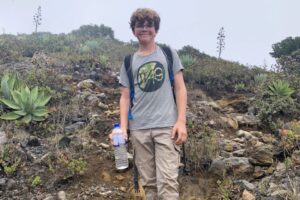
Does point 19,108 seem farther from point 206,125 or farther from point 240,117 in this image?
point 240,117

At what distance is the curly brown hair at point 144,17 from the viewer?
155 inches

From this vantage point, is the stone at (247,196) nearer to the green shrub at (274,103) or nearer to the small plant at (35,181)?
the small plant at (35,181)

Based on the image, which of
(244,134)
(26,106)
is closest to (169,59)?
(244,134)

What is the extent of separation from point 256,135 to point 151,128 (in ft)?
11.6

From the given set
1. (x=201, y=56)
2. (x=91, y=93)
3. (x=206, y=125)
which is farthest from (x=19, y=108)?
(x=201, y=56)

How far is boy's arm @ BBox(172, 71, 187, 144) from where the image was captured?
3.78 meters

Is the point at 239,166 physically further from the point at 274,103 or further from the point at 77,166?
the point at 274,103

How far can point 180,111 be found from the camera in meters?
3.90

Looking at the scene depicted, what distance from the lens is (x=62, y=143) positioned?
605 centimetres

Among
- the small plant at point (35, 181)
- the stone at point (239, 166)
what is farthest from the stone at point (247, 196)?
the small plant at point (35, 181)

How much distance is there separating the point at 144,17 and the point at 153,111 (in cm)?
81

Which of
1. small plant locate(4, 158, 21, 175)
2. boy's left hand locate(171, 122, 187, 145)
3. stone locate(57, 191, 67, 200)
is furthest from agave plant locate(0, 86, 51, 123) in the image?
boy's left hand locate(171, 122, 187, 145)

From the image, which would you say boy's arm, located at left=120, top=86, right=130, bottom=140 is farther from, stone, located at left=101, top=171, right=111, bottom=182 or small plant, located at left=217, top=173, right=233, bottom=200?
stone, located at left=101, top=171, right=111, bottom=182

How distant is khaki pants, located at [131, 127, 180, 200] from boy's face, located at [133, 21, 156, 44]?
→ 0.78m
